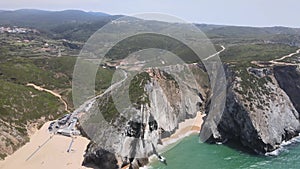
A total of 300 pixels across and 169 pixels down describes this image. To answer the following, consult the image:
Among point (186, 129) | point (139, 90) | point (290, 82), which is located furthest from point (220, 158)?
point (290, 82)

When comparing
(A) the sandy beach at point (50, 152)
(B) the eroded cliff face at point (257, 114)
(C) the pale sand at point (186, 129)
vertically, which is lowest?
(A) the sandy beach at point (50, 152)

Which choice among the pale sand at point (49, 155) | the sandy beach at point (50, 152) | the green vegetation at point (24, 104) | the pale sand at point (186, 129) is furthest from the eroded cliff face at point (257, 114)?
the green vegetation at point (24, 104)

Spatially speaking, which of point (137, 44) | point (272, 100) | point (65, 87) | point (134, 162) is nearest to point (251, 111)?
point (272, 100)

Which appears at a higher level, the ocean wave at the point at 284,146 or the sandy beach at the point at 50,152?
the ocean wave at the point at 284,146

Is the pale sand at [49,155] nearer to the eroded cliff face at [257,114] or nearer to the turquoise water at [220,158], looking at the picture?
the turquoise water at [220,158]

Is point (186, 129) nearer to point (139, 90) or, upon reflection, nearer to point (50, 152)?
point (139, 90)

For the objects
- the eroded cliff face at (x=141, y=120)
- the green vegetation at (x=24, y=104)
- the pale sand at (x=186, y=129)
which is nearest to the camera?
the eroded cliff face at (x=141, y=120)

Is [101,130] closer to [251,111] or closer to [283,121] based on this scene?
[251,111]

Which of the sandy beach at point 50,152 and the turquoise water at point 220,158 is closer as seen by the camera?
the turquoise water at point 220,158
